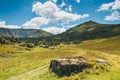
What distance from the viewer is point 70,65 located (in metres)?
27.8

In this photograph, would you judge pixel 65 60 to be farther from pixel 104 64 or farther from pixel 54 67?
pixel 104 64

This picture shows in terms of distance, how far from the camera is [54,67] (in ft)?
102

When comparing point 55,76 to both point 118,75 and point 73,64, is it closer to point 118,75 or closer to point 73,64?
point 73,64

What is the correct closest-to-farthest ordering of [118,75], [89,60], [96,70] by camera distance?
[118,75], [96,70], [89,60]

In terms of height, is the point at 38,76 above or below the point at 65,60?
below

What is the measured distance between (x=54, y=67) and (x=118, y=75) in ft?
31.8

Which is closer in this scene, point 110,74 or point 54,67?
point 110,74

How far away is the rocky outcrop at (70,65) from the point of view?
1072 inches

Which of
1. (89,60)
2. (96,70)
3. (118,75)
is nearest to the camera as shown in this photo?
(118,75)

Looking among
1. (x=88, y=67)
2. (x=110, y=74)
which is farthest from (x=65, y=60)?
(x=110, y=74)

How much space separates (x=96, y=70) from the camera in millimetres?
26328

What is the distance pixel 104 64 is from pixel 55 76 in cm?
618

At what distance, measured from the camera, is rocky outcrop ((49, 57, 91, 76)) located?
89.3ft

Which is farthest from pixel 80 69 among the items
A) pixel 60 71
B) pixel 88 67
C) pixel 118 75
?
pixel 118 75
